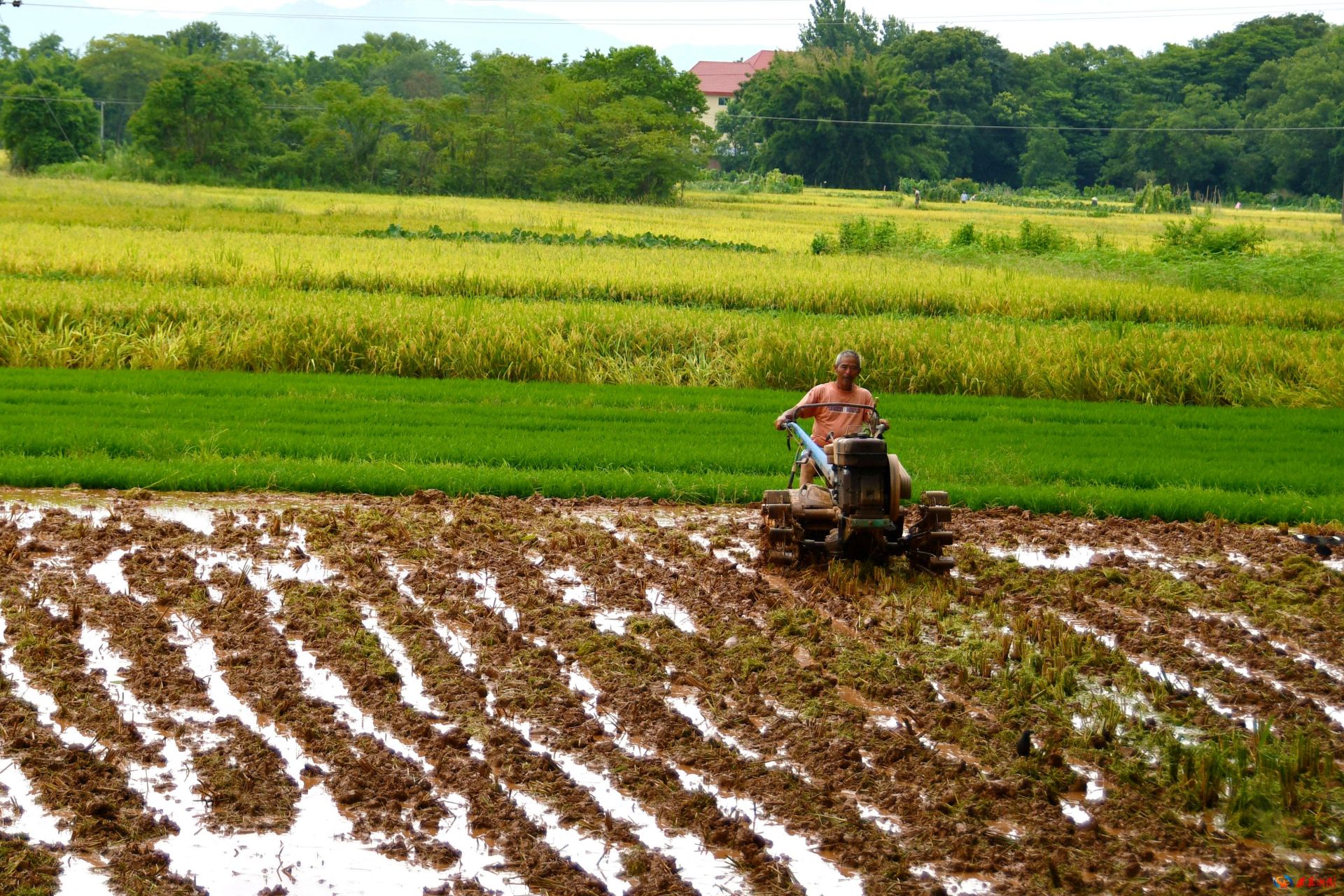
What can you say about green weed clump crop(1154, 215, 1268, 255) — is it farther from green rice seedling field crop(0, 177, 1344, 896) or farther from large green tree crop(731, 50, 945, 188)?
large green tree crop(731, 50, 945, 188)

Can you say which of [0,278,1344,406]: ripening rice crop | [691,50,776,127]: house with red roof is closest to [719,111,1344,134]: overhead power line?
[691,50,776,127]: house with red roof

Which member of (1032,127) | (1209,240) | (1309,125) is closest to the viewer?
(1209,240)

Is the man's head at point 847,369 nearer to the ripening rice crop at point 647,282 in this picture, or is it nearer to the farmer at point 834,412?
the farmer at point 834,412

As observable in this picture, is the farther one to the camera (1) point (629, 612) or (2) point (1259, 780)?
(1) point (629, 612)

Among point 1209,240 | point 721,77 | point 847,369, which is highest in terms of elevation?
point 721,77

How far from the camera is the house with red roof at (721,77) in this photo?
154 metres

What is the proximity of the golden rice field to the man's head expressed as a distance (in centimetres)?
907

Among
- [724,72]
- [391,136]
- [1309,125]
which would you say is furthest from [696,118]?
[724,72]

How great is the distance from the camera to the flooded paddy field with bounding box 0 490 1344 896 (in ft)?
16.6

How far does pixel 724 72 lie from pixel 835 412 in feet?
514

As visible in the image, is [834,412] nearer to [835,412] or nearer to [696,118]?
[835,412]

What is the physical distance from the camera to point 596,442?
539 inches

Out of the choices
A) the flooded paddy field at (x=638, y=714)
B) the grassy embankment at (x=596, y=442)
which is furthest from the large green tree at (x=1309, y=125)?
the flooded paddy field at (x=638, y=714)

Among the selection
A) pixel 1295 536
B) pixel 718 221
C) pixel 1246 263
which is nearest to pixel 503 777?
pixel 1295 536
